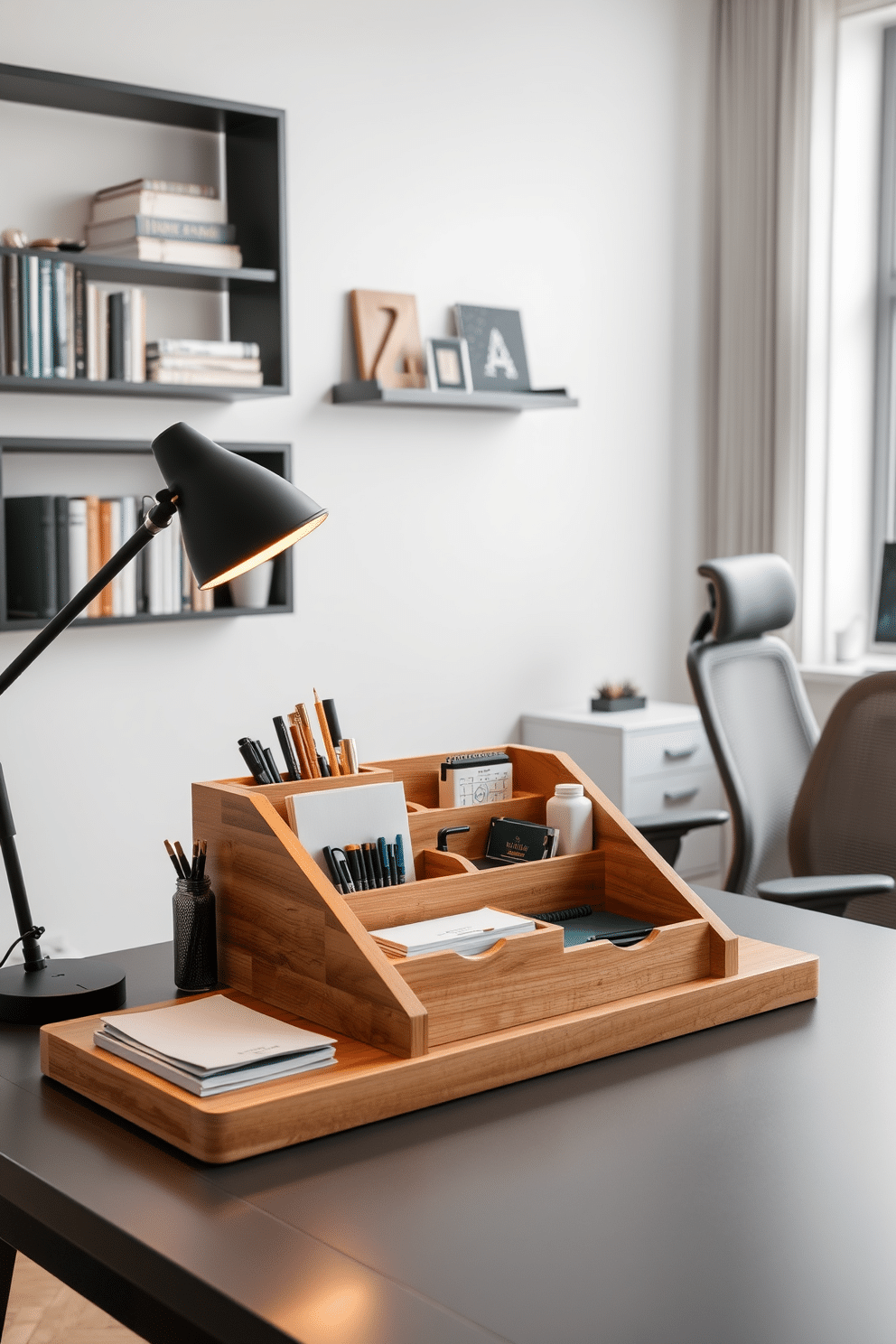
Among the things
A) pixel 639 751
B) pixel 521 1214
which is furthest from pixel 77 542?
pixel 521 1214

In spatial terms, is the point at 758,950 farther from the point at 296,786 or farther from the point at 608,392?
the point at 608,392

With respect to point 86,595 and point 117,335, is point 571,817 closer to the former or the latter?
point 86,595

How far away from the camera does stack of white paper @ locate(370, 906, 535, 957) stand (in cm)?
131

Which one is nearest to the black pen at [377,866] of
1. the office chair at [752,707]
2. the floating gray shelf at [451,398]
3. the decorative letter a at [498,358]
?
the office chair at [752,707]

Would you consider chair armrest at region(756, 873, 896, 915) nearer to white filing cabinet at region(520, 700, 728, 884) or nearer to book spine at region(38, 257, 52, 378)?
white filing cabinet at region(520, 700, 728, 884)

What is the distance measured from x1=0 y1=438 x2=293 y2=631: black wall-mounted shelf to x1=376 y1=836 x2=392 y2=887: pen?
1.57 metres

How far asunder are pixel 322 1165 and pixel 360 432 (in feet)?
9.68

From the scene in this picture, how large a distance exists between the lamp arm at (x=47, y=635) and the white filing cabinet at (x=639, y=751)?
2529 mm

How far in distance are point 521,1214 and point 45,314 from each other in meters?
2.54

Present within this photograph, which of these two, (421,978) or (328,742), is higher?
(328,742)

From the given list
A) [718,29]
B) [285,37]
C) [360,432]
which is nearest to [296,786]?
[360,432]

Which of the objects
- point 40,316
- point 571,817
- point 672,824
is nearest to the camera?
point 571,817

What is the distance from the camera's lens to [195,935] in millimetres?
1427

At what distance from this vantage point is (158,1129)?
115 centimetres
